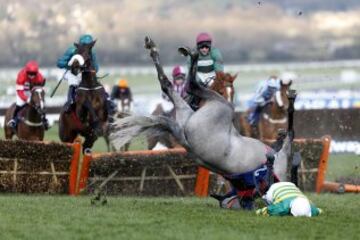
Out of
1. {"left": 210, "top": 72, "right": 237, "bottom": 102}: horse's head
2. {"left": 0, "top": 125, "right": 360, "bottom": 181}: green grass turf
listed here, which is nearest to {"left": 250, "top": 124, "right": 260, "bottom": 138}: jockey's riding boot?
{"left": 0, "top": 125, "right": 360, "bottom": 181}: green grass turf

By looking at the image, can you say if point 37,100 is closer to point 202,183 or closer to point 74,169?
point 74,169

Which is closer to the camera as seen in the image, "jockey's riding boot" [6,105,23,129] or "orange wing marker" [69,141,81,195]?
"orange wing marker" [69,141,81,195]

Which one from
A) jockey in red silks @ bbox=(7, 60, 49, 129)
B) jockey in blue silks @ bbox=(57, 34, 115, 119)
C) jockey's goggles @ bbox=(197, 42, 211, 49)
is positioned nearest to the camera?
jockey's goggles @ bbox=(197, 42, 211, 49)

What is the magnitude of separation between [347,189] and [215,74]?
3.59m

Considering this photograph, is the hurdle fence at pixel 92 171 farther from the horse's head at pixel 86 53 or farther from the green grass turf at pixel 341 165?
the horse's head at pixel 86 53

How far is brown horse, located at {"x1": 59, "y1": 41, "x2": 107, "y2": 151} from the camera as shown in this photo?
17.6 metres

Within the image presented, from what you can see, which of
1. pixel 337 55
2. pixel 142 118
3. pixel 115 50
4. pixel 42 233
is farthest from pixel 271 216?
pixel 337 55

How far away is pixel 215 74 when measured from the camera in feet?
44.0

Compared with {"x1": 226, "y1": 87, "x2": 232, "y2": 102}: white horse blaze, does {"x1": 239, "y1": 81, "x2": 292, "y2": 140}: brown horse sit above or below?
below

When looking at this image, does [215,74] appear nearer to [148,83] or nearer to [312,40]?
[312,40]

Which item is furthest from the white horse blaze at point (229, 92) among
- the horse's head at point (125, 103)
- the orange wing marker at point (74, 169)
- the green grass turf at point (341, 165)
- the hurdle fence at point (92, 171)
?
the horse's head at point (125, 103)

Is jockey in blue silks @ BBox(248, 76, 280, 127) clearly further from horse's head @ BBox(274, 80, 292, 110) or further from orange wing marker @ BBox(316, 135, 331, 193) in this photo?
orange wing marker @ BBox(316, 135, 331, 193)

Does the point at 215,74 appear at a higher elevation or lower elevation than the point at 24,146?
higher

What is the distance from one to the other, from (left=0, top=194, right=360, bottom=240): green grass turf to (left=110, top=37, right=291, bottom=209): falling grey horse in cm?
51
